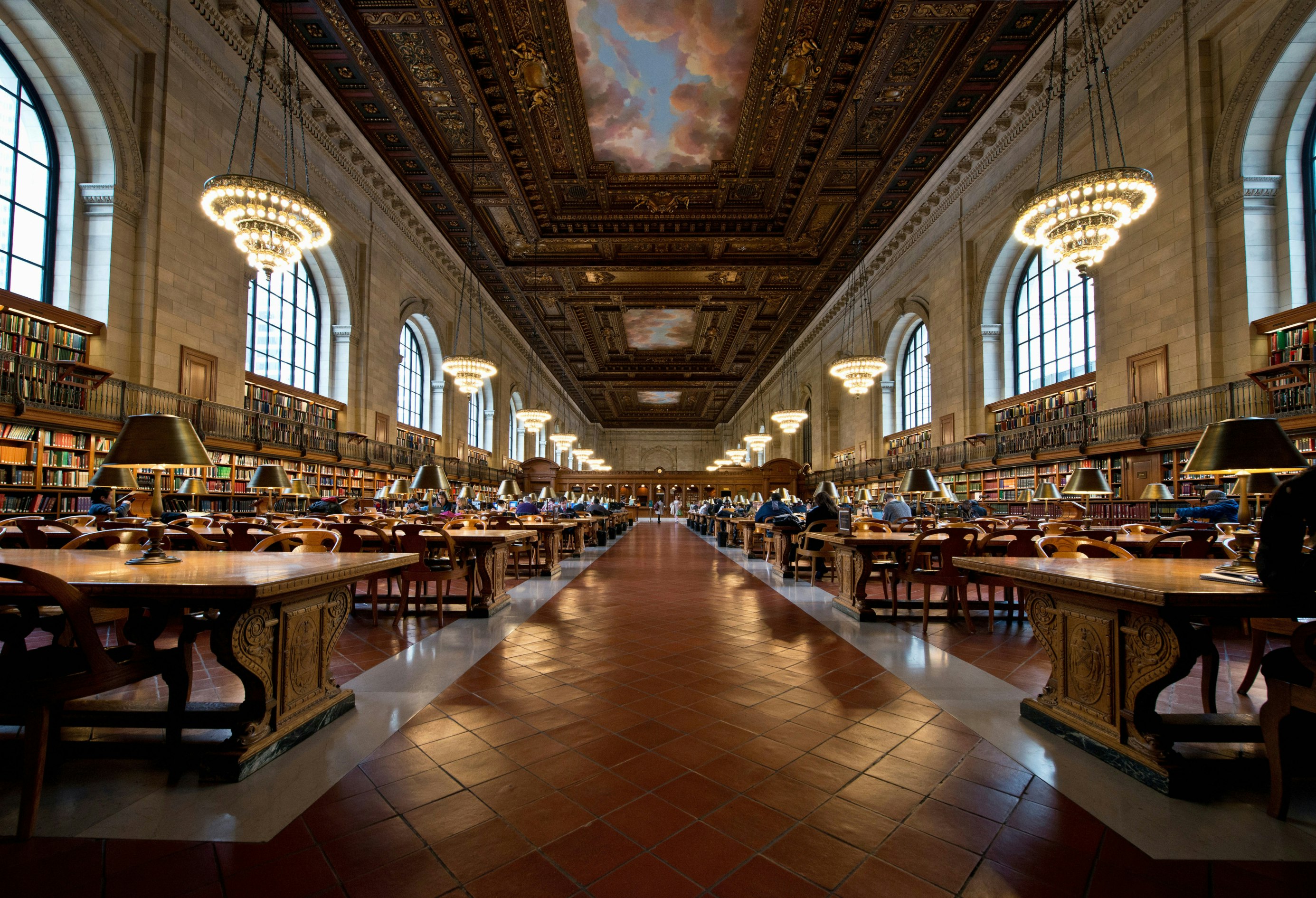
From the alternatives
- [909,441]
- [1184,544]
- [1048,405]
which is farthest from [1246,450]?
[909,441]

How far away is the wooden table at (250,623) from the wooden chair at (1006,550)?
12.9 ft

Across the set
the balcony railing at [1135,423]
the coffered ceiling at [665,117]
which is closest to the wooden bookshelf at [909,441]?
the balcony railing at [1135,423]

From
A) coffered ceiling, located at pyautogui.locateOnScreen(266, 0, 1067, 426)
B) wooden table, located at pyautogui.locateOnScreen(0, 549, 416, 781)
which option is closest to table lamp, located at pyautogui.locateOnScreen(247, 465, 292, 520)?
wooden table, located at pyautogui.locateOnScreen(0, 549, 416, 781)

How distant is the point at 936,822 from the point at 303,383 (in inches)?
518

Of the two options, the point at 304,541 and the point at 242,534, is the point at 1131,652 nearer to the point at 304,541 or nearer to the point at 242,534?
the point at 304,541

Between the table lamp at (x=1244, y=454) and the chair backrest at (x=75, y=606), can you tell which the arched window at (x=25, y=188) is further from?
the table lamp at (x=1244, y=454)

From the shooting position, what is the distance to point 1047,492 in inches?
304

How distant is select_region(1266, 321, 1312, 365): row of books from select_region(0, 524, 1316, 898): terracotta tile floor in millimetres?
7069

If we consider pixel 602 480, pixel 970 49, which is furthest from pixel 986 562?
pixel 602 480

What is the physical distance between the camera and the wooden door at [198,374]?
26.2ft

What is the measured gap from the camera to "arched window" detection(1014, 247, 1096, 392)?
10078mm

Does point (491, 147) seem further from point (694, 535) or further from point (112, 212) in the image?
point (694, 535)

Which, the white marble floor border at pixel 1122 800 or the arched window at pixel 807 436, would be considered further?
the arched window at pixel 807 436

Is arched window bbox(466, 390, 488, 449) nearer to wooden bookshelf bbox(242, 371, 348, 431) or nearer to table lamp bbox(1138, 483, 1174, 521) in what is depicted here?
wooden bookshelf bbox(242, 371, 348, 431)
